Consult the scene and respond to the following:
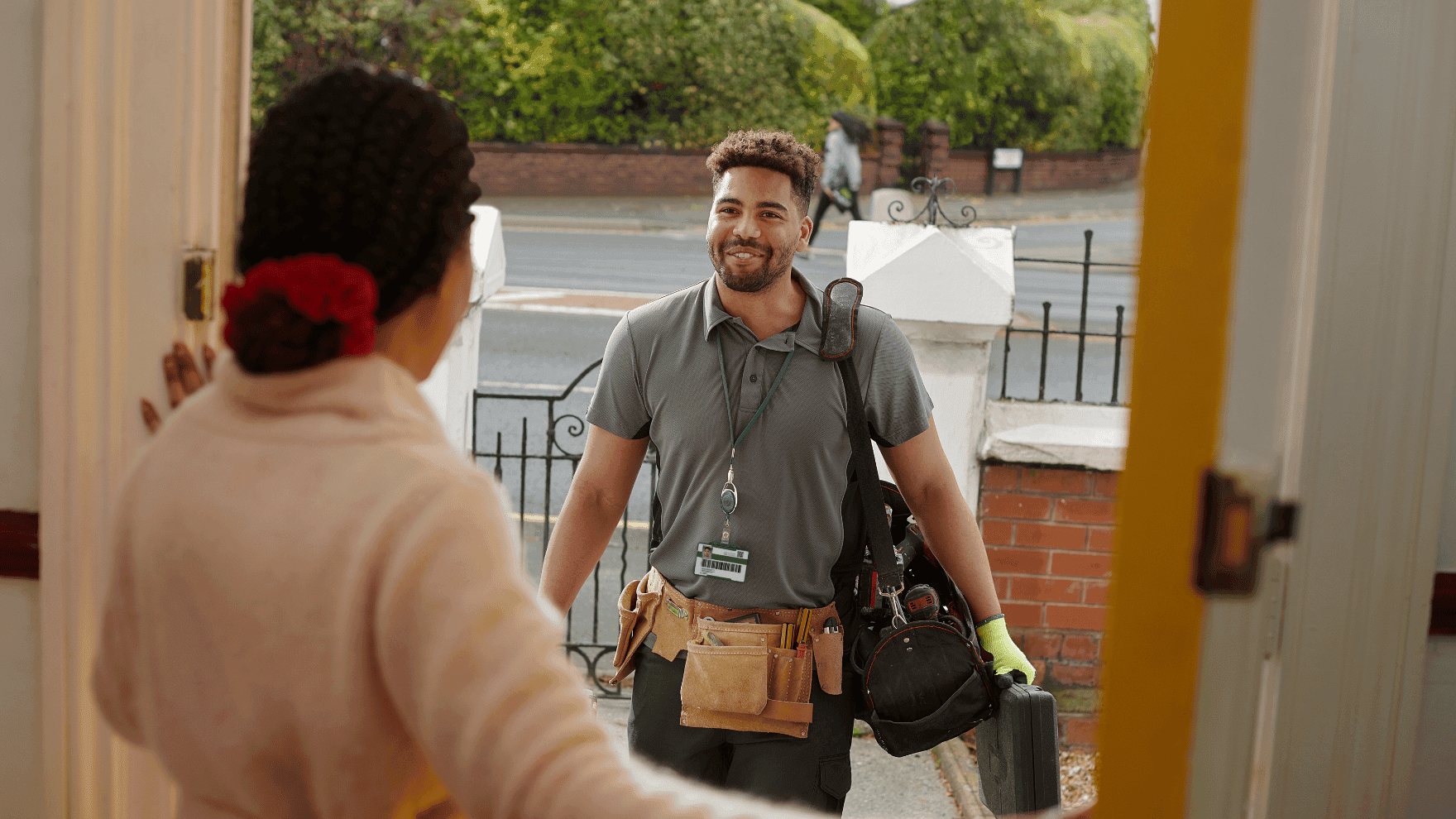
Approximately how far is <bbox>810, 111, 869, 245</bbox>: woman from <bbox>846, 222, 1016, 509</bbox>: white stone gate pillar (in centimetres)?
1203

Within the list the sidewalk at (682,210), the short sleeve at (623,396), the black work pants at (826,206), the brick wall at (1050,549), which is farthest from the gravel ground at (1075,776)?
the black work pants at (826,206)

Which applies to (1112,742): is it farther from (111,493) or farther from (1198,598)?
(111,493)

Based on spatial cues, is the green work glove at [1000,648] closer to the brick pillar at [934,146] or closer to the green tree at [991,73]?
the brick pillar at [934,146]

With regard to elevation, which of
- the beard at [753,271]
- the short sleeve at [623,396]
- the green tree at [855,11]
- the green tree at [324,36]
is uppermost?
the green tree at [855,11]

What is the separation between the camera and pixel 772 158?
2.70 m

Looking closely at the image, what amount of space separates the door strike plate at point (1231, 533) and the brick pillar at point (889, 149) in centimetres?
2150

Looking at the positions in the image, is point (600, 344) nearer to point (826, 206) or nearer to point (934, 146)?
point (826, 206)

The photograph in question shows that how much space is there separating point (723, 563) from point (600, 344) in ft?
25.6

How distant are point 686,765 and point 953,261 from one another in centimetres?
187

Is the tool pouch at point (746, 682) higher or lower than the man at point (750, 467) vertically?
lower

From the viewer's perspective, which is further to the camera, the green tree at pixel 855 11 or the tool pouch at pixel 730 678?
the green tree at pixel 855 11

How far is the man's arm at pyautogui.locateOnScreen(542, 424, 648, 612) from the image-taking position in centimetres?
268

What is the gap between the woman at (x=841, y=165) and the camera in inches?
635

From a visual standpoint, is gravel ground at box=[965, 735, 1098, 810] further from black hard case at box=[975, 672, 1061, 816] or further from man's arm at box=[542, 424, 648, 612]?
man's arm at box=[542, 424, 648, 612]
